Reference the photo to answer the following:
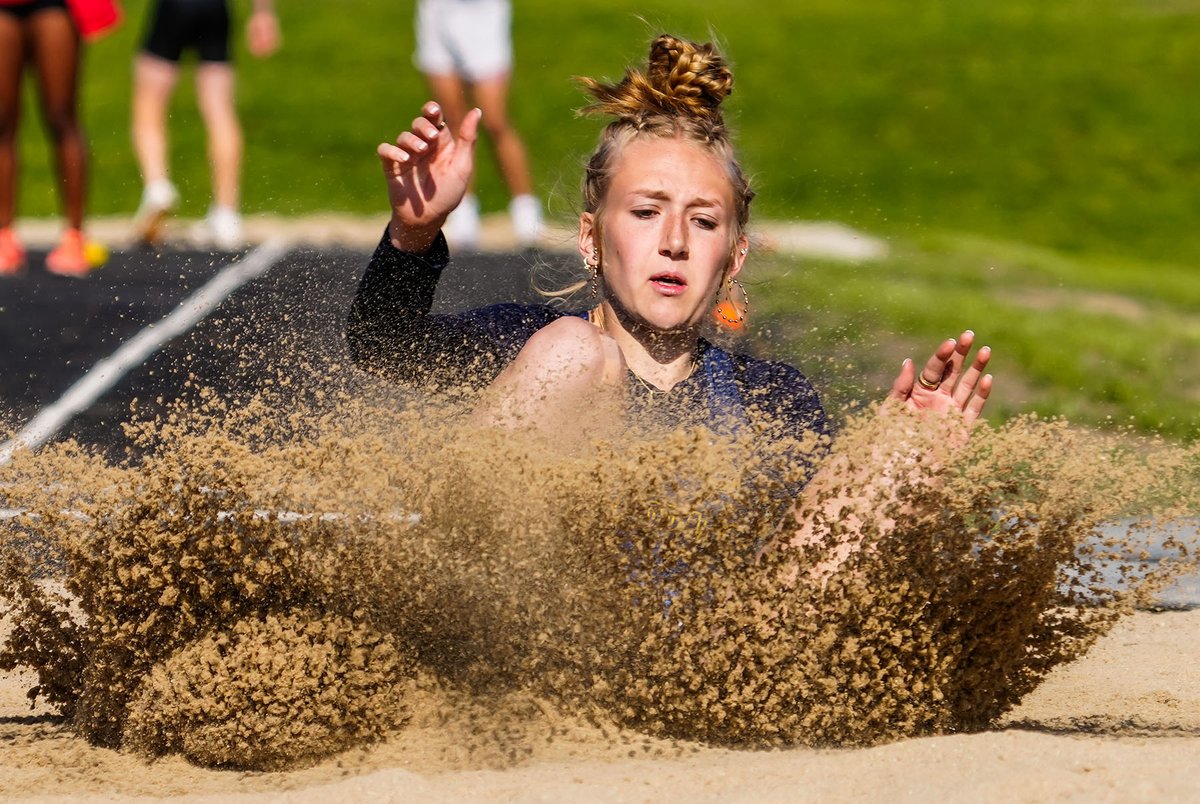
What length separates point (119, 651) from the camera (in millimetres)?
3375

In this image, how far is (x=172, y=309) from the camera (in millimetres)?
8148

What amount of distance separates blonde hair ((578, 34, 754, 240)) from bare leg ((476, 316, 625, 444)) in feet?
1.92

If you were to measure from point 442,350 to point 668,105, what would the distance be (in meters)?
0.76

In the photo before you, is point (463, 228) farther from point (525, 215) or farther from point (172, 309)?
point (172, 309)

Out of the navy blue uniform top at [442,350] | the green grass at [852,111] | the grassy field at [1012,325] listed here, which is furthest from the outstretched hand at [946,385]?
the green grass at [852,111]

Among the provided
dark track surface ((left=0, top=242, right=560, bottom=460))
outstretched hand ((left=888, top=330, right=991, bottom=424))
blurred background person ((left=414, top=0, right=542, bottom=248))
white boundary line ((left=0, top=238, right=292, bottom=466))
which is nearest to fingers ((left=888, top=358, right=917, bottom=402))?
outstretched hand ((left=888, top=330, right=991, bottom=424))

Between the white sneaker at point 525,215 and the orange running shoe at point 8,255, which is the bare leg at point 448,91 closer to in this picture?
the white sneaker at point 525,215

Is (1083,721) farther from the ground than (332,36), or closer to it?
closer to it

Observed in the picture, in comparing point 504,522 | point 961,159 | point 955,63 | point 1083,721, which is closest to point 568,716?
point 504,522

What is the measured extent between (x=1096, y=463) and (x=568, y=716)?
1100mm

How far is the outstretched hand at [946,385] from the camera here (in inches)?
145

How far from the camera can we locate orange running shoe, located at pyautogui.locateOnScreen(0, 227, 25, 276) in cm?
927

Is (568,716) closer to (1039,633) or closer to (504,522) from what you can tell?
(504,522)

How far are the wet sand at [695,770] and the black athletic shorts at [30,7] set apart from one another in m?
5.69
